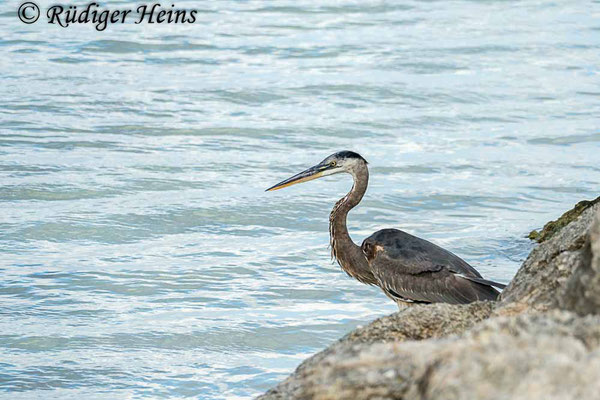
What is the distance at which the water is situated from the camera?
257 inches

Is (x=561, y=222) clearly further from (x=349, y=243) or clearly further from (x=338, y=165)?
(x=338, y=165)

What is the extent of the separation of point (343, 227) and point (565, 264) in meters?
4.39

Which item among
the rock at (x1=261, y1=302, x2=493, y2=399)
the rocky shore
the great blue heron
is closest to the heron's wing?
the great blue heron

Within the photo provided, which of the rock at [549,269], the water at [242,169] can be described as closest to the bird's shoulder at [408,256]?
the water at [242,169]

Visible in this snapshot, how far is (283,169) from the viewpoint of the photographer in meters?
10.6

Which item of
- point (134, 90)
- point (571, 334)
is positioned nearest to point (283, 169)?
point (134, 90)

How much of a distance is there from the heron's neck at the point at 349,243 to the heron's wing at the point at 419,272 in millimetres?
218

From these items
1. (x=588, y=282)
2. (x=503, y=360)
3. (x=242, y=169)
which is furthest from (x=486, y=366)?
(x=242, y=169)

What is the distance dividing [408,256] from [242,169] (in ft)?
13.6

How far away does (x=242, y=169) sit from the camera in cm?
1063

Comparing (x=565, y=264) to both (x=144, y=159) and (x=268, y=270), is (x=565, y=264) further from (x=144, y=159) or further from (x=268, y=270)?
(x=144, y=159)

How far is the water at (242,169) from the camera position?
6.53 m

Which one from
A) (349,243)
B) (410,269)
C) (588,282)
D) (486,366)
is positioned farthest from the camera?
(349,243)

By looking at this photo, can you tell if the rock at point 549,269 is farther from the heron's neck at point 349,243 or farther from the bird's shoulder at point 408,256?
the heron's neck at point 349,243
